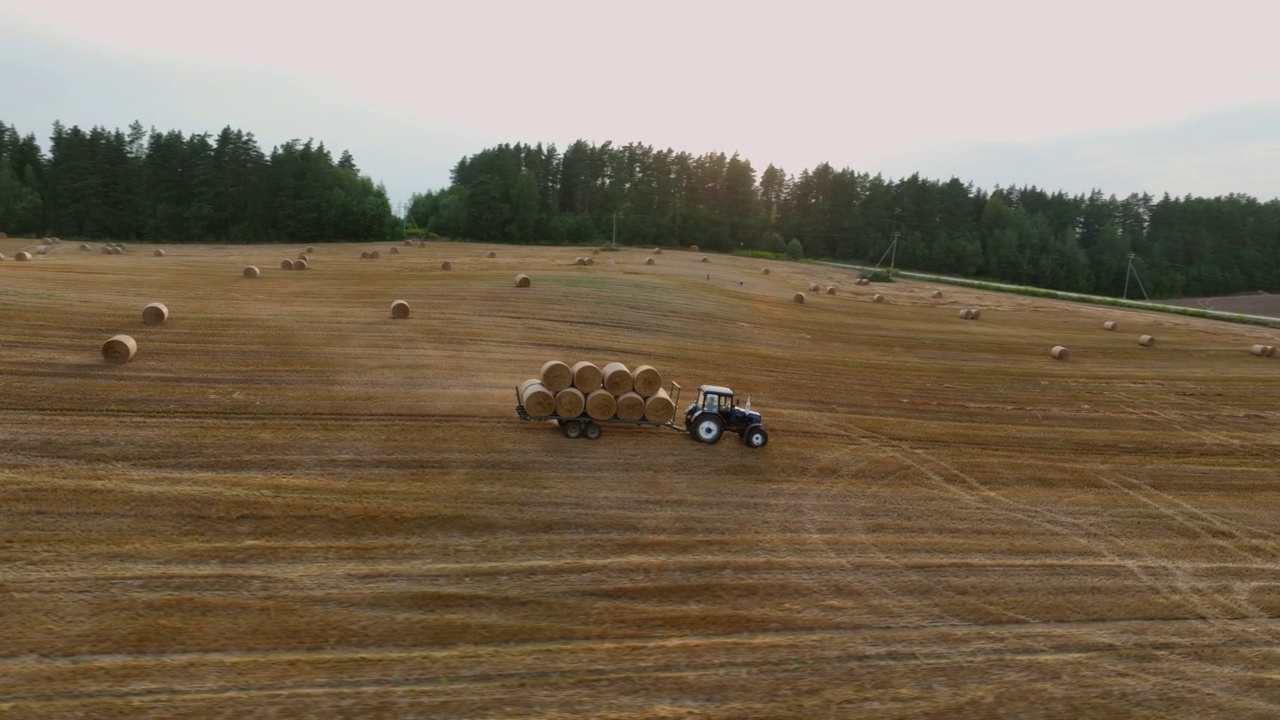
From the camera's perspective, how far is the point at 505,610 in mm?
10297

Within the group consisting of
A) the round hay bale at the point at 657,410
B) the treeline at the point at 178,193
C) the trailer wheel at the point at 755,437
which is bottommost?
the trailer wheel at the point at 755,437

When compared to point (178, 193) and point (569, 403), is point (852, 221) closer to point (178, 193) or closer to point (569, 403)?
point (178, 193)

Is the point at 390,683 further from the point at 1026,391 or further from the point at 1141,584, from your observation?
the point at 1026,391

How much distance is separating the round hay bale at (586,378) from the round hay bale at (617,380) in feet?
0.57

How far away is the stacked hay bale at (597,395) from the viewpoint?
16.4 metres

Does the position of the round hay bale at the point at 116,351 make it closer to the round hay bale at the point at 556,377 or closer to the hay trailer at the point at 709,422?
the hay trailer at the point at 709,422

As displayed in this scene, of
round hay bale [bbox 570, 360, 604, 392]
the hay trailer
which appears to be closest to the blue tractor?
the hay trailer

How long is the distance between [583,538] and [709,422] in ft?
16.9

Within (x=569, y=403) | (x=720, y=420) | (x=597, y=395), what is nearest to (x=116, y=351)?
(x=569, y=403)

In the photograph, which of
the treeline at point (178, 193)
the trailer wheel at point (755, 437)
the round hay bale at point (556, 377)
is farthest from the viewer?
the treeline at point (178, 193)

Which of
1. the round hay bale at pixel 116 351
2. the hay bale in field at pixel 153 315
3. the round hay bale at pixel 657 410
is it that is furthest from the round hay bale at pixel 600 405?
the hay bale in field at pixel 153 315

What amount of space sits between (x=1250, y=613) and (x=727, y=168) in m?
84.1

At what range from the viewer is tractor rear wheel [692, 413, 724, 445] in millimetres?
16672

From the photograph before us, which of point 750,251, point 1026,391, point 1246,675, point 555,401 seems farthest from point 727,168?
point 1246,675
